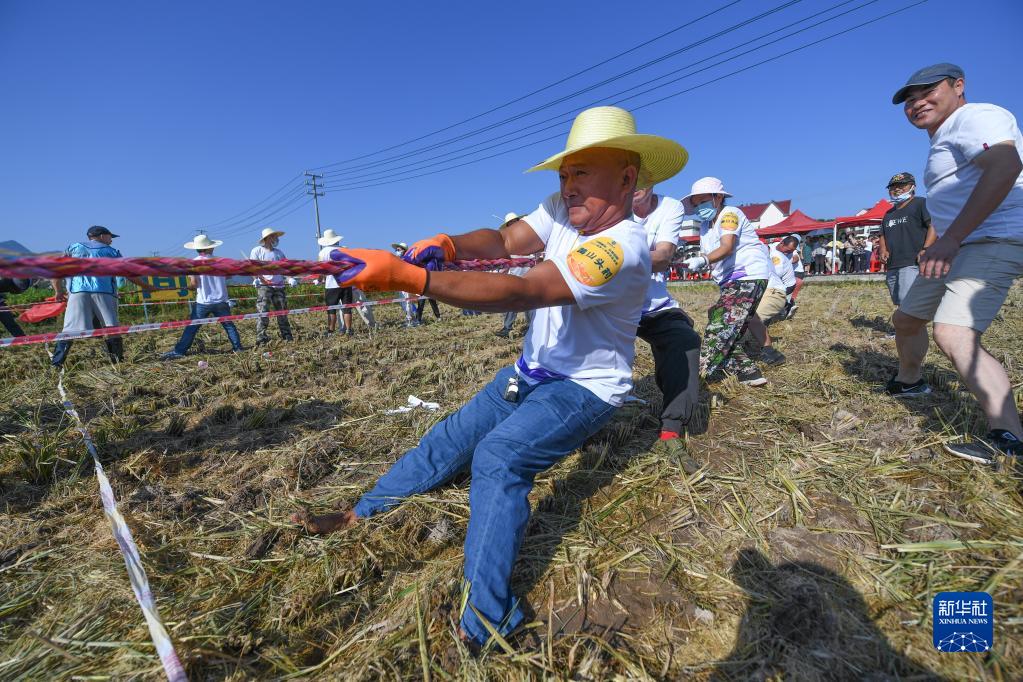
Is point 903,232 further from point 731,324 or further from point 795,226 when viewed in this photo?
point 795,226

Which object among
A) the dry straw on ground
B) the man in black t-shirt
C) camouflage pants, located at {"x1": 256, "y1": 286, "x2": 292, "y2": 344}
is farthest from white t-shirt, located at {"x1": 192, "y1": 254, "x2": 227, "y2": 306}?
the man in black t-shirt

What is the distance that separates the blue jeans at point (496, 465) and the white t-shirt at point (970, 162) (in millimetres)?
2338

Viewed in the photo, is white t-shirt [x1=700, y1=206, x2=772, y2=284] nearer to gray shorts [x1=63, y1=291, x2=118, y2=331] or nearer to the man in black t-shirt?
the man in black t-shirt

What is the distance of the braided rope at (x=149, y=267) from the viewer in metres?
1.43

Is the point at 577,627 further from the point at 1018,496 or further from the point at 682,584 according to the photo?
the point at 1018,496

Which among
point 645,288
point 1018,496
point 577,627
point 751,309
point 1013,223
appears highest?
point 1013,223

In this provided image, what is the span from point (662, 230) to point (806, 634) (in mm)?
2483

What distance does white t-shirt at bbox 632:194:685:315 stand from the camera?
3.25 metres

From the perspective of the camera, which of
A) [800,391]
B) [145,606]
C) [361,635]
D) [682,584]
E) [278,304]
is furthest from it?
[278,304]

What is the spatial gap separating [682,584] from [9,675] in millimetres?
2317

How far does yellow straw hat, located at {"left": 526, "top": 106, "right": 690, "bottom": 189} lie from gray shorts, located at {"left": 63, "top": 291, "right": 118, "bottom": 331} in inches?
261

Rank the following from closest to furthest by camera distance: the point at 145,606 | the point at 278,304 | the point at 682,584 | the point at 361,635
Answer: the point at 145,606 < the point at 361,635 < the point at 682,584 < the point at 278,304

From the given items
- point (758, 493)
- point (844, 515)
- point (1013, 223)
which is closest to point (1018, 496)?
point (844, 515)

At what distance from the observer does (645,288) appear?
1924mm
